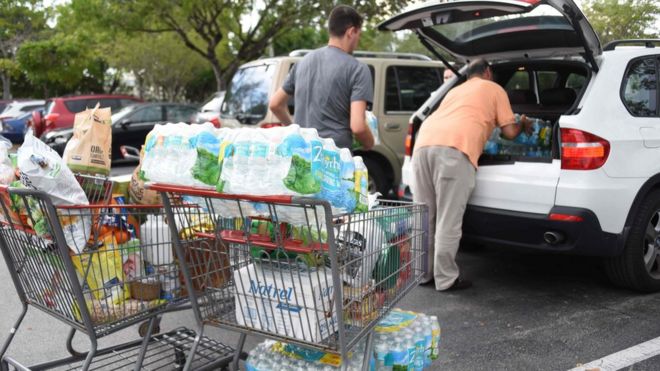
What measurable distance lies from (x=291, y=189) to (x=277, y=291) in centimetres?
53

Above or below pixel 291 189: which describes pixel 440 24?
above

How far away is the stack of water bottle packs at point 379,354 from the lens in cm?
261

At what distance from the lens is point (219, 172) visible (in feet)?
7.31

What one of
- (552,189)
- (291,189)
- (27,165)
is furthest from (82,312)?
(552,189)

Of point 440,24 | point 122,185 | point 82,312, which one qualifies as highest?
point 440,24

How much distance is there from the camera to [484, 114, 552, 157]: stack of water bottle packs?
5.22m

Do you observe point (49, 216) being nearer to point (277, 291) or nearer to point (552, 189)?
point (277, 291)

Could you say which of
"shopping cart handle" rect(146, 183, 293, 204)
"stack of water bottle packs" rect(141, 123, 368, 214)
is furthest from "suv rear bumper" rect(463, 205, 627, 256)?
"shopping cart handle" rect(146, 183, 293, 204)

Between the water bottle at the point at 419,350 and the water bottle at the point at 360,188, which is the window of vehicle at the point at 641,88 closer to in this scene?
the water bottle at the point at 419,350

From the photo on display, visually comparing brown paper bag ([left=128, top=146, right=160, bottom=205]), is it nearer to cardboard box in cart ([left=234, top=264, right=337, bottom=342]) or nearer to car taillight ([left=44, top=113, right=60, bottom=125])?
cardboard box in cart ([left=234, top=264, right=337, bottom=342])

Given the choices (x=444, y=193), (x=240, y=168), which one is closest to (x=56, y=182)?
(x=240, y=168)

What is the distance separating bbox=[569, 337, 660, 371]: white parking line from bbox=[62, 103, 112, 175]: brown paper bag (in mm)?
2841

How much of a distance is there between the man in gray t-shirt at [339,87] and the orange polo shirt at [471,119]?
851 millimetres

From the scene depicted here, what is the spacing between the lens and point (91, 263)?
8.63 feet
